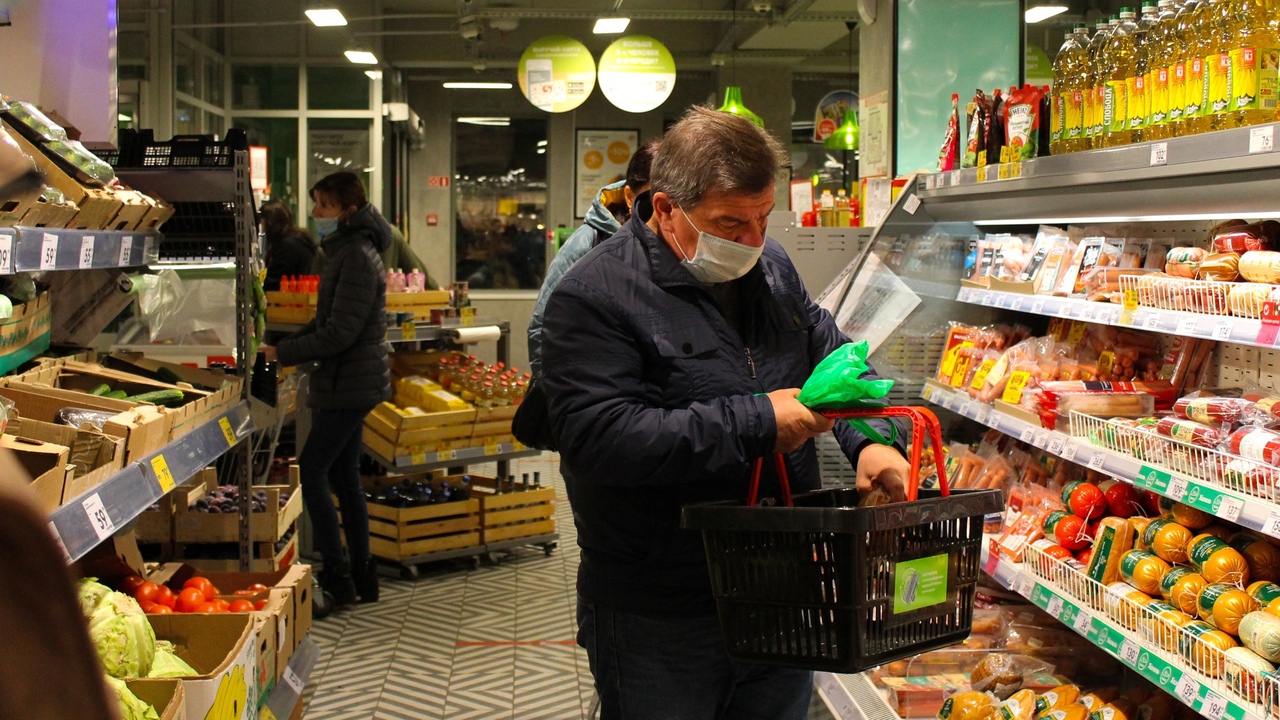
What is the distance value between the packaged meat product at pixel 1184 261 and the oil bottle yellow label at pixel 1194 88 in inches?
13.0

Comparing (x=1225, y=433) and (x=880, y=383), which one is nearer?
(x=880, y=383)

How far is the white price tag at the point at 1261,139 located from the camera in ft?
7.09

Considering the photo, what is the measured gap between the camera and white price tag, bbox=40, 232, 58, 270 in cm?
230

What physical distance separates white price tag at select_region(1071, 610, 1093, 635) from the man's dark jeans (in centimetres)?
91

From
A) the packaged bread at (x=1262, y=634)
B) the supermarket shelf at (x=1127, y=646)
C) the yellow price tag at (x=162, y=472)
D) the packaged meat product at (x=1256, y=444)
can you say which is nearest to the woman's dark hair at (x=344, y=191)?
the yellow price tag at (x=162, y=472)

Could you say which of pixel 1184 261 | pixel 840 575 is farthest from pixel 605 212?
pixel 840 575

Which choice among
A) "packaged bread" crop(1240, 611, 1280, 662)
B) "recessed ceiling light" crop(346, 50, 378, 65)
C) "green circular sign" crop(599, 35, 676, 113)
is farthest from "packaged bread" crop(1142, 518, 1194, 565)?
"recessed ceiling light" crop(346, 50, 378, 65)

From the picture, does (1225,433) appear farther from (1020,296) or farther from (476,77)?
(476,77)

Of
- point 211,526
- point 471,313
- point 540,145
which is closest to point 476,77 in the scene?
point 540,145

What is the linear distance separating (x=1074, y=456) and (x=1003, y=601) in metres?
0.95

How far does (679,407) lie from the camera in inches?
Answer: 79.3

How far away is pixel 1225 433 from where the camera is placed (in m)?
2.52

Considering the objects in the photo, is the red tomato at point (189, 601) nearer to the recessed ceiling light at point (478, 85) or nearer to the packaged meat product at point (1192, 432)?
the packaged meat product at point (1192, 432)

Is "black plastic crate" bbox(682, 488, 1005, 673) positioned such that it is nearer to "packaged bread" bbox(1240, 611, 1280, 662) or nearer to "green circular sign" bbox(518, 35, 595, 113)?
"packaged bread" bbox(1240, 611, 1280, 662)
